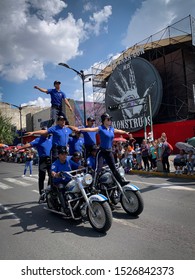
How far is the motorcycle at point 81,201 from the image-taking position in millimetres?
4050

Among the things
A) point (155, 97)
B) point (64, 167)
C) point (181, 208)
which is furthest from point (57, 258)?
point (155, 97)

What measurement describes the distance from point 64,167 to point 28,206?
2085mm

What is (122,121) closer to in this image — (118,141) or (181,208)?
(118,141)

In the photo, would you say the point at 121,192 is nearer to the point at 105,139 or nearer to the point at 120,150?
the point at 105,139

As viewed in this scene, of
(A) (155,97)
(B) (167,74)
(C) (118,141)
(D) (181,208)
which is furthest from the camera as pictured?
(B) (167,74)

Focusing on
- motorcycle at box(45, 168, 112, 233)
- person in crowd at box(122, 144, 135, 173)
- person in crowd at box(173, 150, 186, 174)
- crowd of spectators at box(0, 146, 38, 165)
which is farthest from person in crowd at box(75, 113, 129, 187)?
crowd of spectators at box(0, 146, 38, 165)

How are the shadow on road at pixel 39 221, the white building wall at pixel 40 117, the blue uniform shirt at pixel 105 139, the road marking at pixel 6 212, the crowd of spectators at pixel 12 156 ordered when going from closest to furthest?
the shadow on road at pixel 39 221 < the blue uniform shirt at pixel 105 139 < the road marking at pixel 6 212 < the crowd of spectators at pixel 12 156 < the white building wall at pixel 40 117

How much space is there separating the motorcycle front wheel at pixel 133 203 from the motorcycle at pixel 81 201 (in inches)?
32.2

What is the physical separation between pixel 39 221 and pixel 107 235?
1.69 meters

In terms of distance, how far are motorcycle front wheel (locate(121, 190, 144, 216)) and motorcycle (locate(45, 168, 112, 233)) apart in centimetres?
82

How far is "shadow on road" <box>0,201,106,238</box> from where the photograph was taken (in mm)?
4320

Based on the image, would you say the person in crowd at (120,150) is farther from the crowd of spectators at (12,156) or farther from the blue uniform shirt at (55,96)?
the crowd of spectators at (12,156)

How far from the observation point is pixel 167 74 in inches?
990

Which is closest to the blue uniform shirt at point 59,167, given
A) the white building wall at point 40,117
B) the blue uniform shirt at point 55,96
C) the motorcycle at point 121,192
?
the motorcycle at point 121,192
